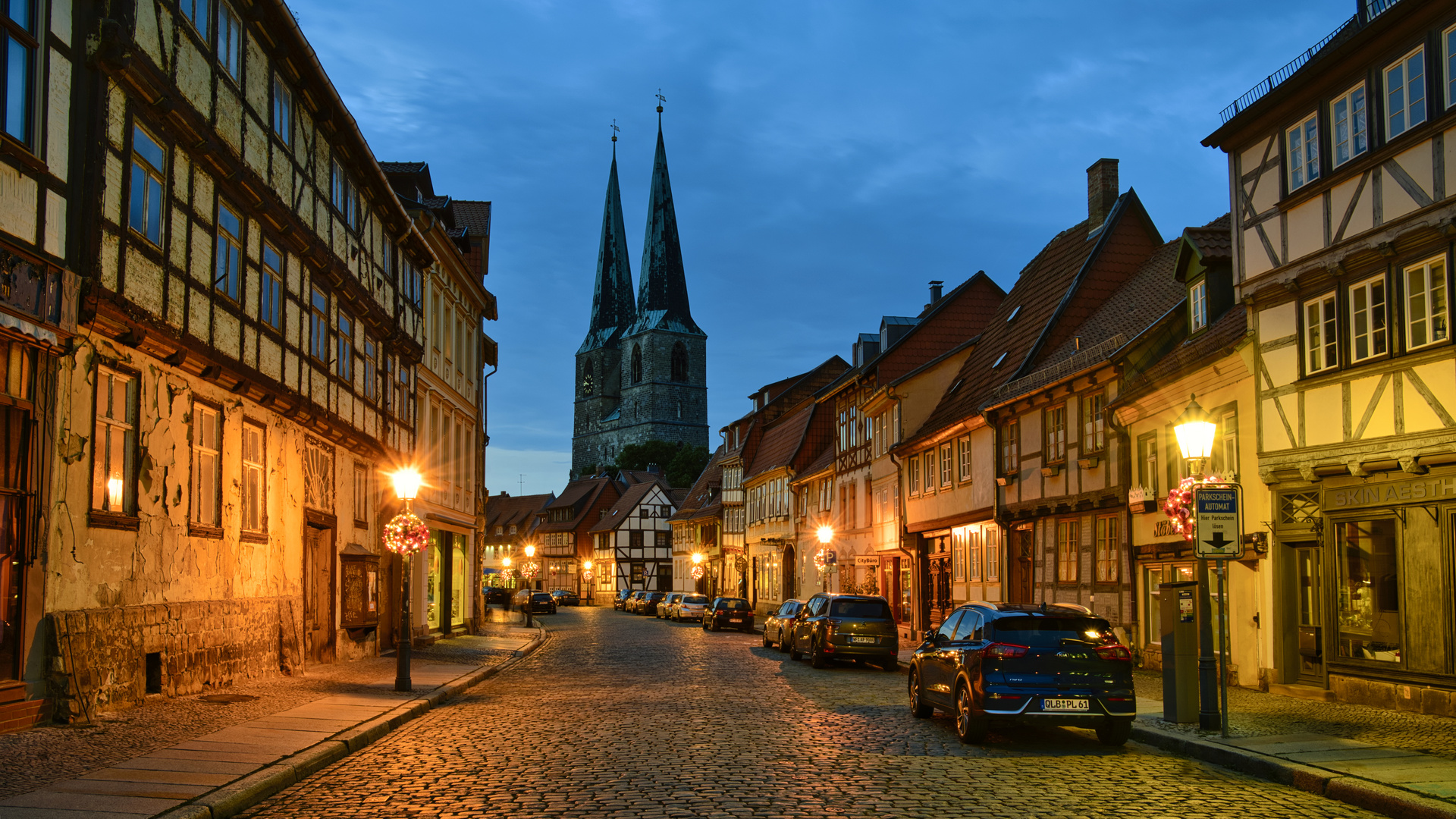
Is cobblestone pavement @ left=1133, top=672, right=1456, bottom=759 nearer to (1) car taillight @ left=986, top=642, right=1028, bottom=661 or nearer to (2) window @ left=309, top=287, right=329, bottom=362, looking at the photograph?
(1) car taillight @ left=986, top=642, right=1028, bottom=661

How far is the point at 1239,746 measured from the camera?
40.4 ft

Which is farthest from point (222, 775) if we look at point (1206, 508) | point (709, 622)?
point (709, 622)

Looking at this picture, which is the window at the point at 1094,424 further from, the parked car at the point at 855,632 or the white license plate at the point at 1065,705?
the white license plate at the point at 1065,705

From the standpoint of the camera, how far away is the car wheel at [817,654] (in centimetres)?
2673

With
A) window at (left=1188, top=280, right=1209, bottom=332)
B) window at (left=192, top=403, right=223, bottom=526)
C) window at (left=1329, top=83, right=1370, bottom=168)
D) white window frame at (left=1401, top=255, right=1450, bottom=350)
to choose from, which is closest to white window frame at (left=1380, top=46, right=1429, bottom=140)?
window at (left=1329, top=83, right=1370, bottom=168)

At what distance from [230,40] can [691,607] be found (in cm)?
4526

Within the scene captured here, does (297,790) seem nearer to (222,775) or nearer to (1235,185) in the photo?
(222,775)

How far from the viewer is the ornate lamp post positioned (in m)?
18.5

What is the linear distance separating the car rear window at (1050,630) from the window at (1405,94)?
24.2 ft

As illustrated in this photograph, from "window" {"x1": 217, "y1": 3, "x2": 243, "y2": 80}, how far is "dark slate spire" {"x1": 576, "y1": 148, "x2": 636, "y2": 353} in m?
162

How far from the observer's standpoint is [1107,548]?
25.0 metres

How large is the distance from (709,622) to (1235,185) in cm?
3362

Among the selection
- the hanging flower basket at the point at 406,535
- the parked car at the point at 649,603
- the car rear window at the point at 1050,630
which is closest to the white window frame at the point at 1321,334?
the car rear window at the point at 1050,630

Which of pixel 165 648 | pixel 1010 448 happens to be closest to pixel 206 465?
pixel 165 648
